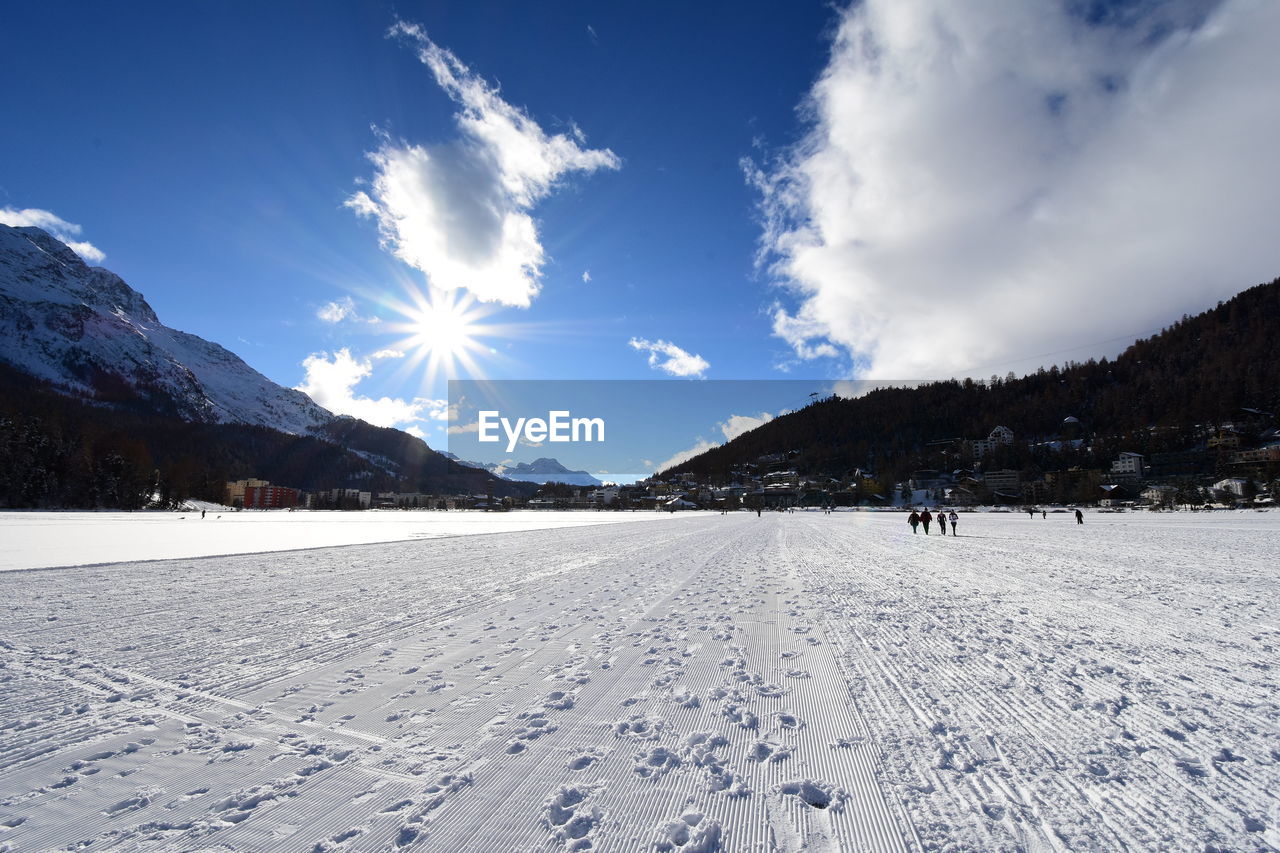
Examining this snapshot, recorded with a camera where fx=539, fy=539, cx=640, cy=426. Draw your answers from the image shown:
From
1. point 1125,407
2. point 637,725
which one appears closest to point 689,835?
point 637,725

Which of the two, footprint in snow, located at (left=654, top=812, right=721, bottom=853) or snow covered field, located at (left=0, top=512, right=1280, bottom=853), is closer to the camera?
footprint in snow, located at (left=654, top=812, right=721, bottom=853)

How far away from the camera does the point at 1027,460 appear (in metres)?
136

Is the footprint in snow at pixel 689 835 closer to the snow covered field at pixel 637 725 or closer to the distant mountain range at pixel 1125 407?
the snow covered field at pixel 637 725

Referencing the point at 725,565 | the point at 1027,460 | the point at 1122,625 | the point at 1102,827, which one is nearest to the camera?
the point at 1102,827

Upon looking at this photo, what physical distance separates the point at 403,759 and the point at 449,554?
14.1 meters

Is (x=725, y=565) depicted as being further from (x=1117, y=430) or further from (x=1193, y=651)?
(x=1117, y=430)

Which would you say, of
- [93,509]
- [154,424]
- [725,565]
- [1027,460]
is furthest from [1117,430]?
[154,424]

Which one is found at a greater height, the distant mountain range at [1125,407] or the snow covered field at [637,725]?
the distant mountain range at [1125,407]

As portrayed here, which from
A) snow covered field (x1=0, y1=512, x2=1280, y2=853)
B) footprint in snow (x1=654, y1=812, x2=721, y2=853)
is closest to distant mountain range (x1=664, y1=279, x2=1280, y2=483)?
snow covered field (x1=0, y1=512, x2=1280, y2=853)

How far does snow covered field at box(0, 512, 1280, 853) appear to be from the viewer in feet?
8.37

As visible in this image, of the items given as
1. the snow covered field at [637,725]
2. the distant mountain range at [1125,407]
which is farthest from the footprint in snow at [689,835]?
the distant mountain range at [1125,407]

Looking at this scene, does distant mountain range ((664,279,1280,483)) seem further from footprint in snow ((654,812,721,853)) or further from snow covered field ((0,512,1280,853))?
footprint in snow ((654,812,721,853))

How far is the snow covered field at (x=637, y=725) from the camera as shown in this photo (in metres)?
2.55

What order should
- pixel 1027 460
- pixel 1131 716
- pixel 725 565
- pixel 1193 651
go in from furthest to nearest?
pixel 1027 460, pixel 725 565, pixel 1193 651, pixel 1131 716
